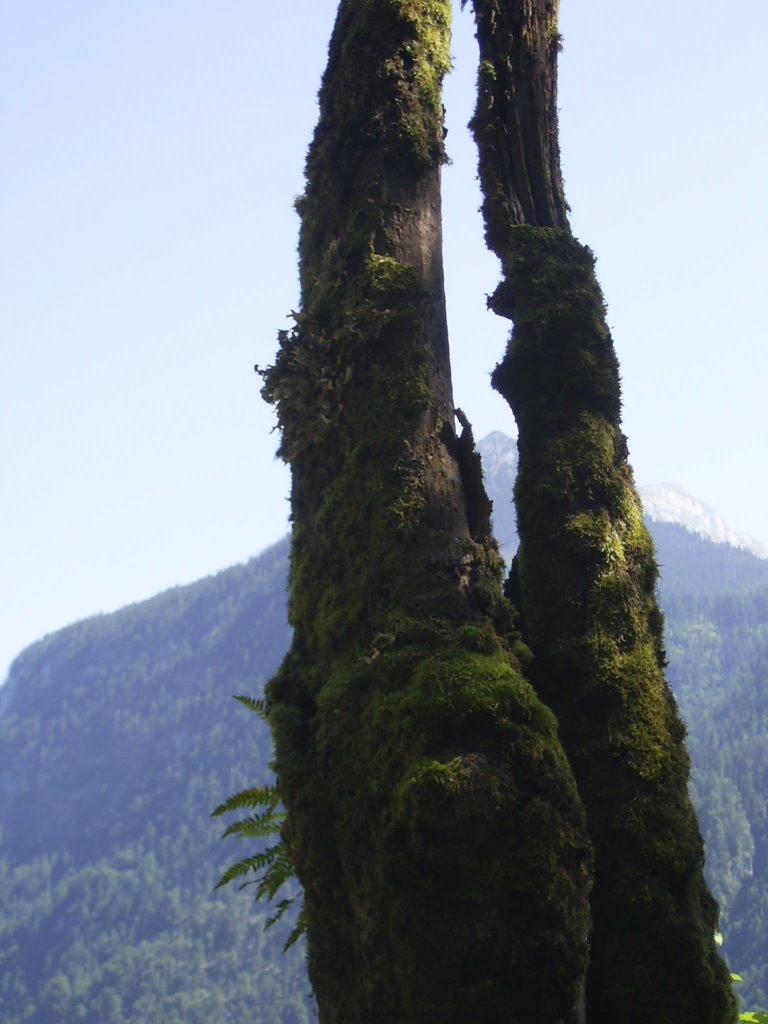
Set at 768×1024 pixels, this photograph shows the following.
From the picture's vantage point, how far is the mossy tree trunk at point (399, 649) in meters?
3.21

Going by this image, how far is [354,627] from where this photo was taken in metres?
3.95

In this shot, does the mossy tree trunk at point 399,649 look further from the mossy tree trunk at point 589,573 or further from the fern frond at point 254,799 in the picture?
the fern frond at point 254,799

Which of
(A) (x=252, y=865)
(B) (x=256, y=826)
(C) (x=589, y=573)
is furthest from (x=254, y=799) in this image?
(C) (x=589, y=573)

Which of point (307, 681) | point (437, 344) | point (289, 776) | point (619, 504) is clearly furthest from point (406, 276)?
point (289, 776)

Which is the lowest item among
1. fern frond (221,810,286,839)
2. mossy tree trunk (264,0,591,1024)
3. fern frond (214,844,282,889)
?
fern frond (214,844,282,889)

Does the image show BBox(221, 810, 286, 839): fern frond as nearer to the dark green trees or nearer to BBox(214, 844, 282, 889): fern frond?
BBox(214, 844, 282, 889): fern frond

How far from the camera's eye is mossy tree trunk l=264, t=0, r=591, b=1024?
126 inches

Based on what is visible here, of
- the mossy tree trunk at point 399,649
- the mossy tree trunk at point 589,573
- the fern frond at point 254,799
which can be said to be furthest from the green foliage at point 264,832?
the mossy tree trunk at point 589,573

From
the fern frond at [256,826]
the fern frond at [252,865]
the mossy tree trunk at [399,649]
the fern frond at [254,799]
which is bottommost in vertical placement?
the fern frond at [252,865]

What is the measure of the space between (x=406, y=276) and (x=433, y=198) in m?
0.53

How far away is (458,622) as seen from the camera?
382 cm

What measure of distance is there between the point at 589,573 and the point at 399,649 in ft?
3.51

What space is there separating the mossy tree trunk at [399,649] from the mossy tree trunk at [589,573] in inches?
17.2

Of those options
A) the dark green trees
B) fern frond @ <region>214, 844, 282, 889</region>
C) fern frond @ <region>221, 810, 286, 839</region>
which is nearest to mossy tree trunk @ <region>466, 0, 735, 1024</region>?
the dark green trees
